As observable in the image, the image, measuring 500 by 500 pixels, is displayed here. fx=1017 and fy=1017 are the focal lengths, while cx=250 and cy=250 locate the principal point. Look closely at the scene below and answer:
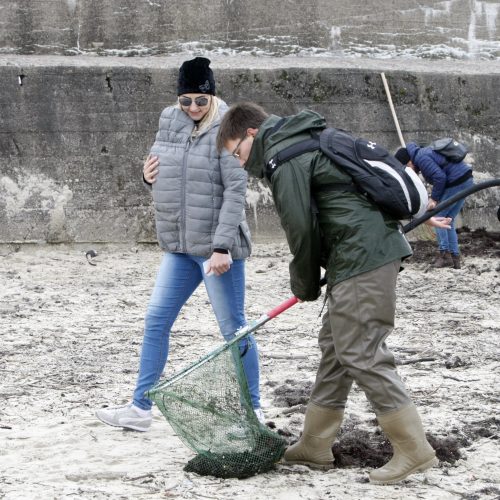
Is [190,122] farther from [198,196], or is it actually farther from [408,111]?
[408,111]

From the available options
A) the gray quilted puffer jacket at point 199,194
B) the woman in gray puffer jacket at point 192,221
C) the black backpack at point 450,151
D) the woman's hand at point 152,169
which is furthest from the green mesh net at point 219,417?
the black backpack at point 450,151

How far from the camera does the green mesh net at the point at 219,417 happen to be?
440 cm

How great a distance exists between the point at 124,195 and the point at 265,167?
6679mm

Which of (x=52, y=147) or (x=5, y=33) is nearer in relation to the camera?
(x=52, y=147)

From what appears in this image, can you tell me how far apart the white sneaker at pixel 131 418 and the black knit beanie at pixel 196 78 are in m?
1.58

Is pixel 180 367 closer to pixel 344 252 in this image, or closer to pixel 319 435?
pixel 319 435

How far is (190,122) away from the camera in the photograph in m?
5.04

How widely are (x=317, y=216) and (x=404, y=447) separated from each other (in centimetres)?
103

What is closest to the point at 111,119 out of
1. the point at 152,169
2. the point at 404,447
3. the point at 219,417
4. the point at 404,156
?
the point at 404,156

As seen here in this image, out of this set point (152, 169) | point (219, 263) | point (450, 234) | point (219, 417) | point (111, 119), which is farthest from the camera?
point (111, 119)

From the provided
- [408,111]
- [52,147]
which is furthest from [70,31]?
[408,111]

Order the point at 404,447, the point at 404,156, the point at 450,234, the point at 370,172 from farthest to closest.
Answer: the point at 450,234
the point at 404,156
the point at 404,447
the point at 370,172

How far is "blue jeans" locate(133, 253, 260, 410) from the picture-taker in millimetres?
4926

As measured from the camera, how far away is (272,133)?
13.5ft
